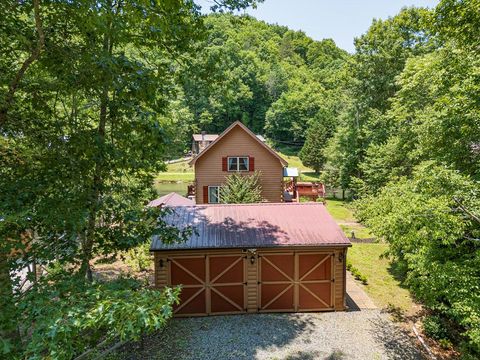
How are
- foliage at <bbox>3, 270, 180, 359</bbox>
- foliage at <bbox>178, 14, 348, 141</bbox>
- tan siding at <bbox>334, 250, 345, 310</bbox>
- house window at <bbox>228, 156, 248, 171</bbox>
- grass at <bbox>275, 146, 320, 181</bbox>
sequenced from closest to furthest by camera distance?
Answer: foliage at <bbox>3, 270, 180, 359</bbox>
tan siding at <bbox>334, 250, 345, 310</bbox>
house window at <bbox>228, 156, 248, 171</bbox>
grass at <bbox>275, 146, 320, 181</bbox>
foliage at <bbox>178, 14, 348, 141</bbox>

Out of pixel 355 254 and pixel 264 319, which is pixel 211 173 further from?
pixel 264 319

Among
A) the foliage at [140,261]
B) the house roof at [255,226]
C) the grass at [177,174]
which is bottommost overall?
the foliage at [140,261]

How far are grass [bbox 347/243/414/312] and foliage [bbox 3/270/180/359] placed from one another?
1032cm

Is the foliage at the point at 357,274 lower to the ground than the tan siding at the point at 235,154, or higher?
lower

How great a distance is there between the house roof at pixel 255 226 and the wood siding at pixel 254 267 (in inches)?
11.0

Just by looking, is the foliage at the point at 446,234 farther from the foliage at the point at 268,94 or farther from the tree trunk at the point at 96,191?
the foliage at the point at 268,94

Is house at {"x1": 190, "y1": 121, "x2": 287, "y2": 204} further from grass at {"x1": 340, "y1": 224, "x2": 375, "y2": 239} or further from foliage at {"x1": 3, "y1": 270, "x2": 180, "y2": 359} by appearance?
foliage at {"x1": 3, "y1": 270, "x2": 180, "y2": 359}

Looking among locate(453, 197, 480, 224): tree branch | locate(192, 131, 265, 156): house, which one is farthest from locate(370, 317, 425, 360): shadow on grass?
locate(192, 131, 265, 156): house

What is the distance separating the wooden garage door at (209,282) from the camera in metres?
10.7

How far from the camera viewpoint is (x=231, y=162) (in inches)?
875

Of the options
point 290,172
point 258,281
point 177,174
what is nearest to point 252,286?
point 258,281

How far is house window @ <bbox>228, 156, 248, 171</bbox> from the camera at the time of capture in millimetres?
22188

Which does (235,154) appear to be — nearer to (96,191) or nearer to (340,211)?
(340,211)

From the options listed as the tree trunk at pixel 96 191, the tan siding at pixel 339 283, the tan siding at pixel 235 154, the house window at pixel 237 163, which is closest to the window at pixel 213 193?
the tan siding at pixel 235 154
